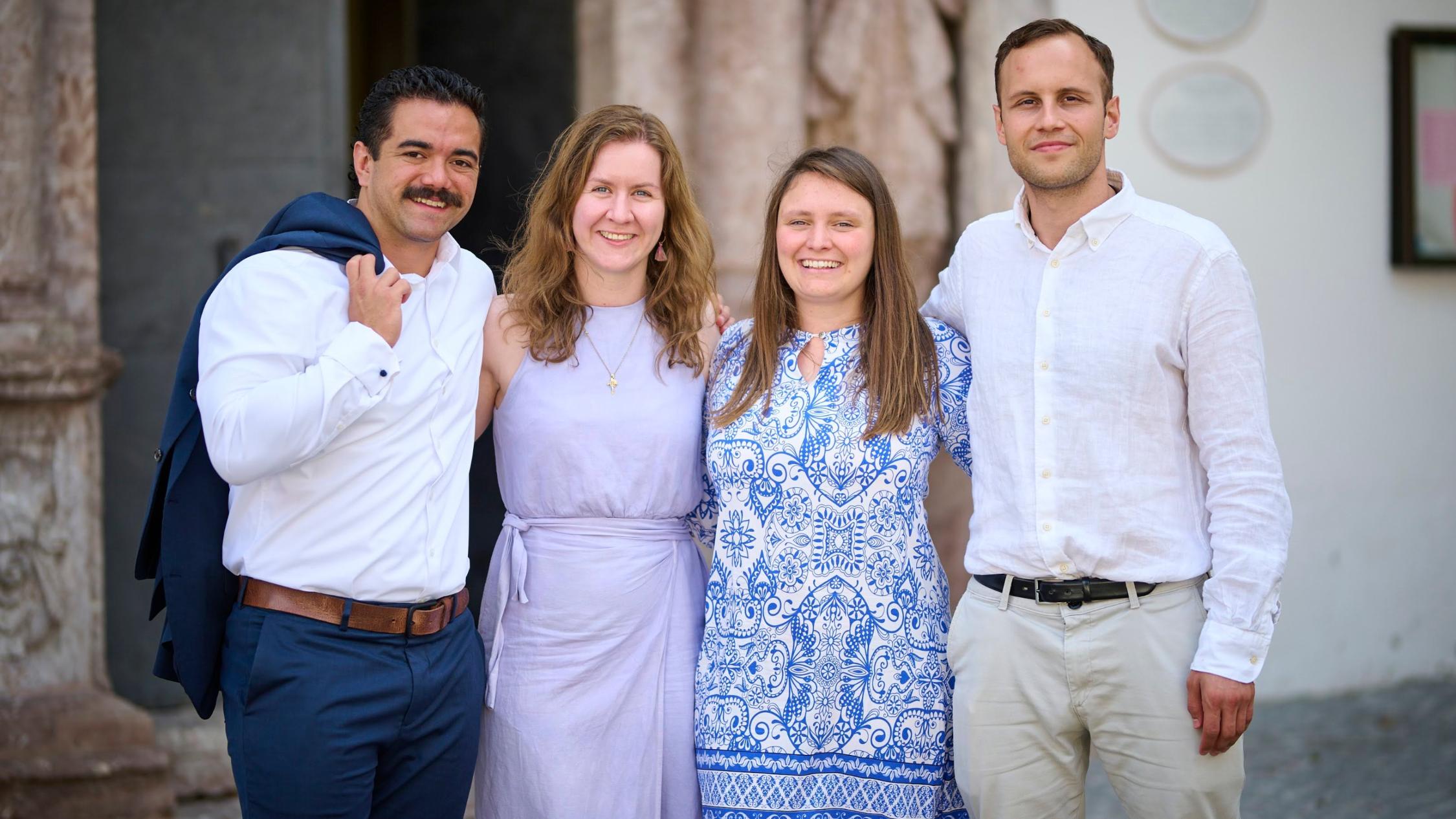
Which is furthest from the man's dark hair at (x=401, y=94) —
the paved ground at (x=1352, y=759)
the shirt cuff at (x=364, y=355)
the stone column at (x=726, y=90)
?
the paved ground at (x=1352, y=759)

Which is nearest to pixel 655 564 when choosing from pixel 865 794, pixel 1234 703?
pixel 865 794

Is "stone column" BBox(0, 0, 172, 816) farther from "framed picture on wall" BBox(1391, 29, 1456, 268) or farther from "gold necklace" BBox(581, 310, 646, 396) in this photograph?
"framed picture on wall" BBox(1391, 29, 1456, 268)

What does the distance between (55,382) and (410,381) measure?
2.01m

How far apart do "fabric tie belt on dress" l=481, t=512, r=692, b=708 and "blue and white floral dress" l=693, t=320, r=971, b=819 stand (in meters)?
0.22

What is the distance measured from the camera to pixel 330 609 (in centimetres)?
230

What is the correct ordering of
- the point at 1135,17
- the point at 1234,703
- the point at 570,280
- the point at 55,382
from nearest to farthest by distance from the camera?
the point at 1234,703
the point at 570,280
the point at 55,382
the point at 1135,17

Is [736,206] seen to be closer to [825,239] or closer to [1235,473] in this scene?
[825,239]

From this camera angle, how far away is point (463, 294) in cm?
262

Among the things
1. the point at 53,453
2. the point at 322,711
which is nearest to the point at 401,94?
the point at 322,711

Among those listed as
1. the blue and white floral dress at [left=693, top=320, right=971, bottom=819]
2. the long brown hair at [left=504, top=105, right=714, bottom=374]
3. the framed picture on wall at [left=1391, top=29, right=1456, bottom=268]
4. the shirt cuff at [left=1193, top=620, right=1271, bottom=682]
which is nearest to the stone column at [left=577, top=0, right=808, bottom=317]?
the long brown hair at [left=504, top=105, right=714, bottom=374]

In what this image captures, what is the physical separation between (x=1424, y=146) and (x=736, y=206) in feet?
9.65

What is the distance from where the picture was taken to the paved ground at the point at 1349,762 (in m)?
4.24

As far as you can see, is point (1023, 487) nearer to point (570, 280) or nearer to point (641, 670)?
point (641, 670)

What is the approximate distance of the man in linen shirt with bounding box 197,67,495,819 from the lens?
2.20m
